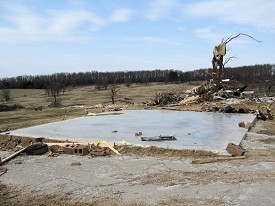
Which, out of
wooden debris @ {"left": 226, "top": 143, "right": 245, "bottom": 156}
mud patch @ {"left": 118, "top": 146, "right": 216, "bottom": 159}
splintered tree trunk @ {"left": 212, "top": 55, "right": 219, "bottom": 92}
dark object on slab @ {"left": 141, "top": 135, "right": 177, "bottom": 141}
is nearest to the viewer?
wooden debris @ {"left": 226, "top": 143, "right": 245, "bottom": 156}

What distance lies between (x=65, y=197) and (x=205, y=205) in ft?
7.16

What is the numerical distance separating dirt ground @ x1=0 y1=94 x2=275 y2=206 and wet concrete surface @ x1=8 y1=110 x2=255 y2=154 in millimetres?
657

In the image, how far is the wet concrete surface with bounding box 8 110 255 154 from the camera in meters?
8.28

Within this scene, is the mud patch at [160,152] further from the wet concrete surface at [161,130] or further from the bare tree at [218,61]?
the bare tree at [218,61]

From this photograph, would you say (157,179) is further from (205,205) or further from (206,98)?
(206,98)

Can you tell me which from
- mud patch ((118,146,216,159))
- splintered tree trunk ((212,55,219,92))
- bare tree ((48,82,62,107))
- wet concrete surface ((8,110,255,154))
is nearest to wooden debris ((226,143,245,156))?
wet concrete surface ((8,110,255,154))

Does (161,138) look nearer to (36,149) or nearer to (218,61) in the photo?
(36,149)

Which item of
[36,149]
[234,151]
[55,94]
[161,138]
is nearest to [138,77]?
[55,94]

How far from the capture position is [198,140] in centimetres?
842

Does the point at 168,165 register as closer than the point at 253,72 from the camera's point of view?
Yes

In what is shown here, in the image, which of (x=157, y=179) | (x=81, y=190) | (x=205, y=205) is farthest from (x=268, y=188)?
(x=81, y=190)

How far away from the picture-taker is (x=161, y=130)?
9867mm

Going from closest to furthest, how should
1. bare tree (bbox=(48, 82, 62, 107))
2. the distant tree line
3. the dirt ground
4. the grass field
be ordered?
the dirt ground, the grass field, bare tree (bbox=(48, 82, 62, 107)), the distant tree line

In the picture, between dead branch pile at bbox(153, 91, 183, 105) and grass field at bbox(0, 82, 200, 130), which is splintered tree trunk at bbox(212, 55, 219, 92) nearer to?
dead branch pile at bbox(153, 91, 183, 105)
